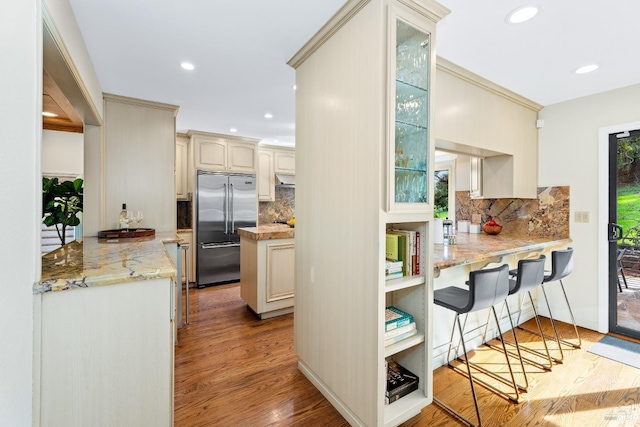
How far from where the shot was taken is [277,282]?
3.26 metres

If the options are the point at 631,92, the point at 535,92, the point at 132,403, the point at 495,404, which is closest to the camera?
the point at 132,403

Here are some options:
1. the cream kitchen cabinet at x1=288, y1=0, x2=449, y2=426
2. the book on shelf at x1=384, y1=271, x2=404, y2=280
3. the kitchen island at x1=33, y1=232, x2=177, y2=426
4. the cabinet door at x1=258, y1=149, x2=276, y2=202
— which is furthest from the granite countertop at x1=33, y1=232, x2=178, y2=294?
the cabinet door at x1=258, y1=149, x2=276, y2=202

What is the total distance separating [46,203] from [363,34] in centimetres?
239

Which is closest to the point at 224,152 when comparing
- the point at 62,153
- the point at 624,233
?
the point at 62,153

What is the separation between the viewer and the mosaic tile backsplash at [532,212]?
3.16 m

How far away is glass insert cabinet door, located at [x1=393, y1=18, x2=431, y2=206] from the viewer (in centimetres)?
163

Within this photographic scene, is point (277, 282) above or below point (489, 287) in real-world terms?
below

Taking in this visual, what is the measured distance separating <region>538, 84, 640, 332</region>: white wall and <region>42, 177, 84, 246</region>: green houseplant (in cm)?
456

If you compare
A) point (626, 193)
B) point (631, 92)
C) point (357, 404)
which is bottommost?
point (357, 404)

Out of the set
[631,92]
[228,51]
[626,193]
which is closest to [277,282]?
[228,51]

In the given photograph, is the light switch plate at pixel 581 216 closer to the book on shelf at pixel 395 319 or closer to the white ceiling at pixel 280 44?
the white ceiling at pixel 280 44

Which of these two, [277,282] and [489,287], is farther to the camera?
[277,282]

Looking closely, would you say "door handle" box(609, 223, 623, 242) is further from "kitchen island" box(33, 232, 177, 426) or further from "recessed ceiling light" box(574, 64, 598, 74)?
"kitchen island" box(33, 232, 177, 426)

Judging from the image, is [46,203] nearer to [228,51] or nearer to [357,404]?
[228,51]
